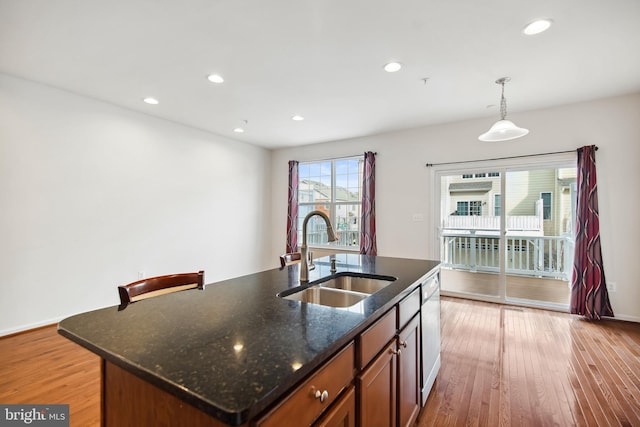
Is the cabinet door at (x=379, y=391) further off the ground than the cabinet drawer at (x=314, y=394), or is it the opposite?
the cabinet drawer at (x=314, y=394)

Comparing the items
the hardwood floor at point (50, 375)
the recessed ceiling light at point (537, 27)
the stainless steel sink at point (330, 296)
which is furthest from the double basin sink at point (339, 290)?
the recessed ceiling light at point (537, 27)

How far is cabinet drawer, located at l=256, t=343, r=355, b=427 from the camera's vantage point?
2.17ft

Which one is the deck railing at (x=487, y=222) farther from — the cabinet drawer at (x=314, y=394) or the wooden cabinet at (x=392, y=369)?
the cabinet drawer at (x=314, y=394)

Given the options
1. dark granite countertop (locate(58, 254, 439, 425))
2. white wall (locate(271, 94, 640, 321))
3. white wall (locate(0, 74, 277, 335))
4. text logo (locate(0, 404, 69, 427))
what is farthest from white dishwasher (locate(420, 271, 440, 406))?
white wall (locate(0, 74, 277, 335))

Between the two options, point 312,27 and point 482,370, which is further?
point 482,370

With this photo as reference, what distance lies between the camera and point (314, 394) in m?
0.78

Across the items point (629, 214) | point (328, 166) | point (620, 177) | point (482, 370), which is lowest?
point (482, 370)

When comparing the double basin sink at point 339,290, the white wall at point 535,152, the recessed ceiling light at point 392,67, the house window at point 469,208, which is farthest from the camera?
the house window at point 469,208

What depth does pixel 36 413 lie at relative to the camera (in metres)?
1.72

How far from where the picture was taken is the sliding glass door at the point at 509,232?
4000 millimetres

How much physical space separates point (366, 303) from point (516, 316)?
3296 mm

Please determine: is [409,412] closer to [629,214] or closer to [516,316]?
[516,316]

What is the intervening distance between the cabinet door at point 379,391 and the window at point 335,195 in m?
3.91

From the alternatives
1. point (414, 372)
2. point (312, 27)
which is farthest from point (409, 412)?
point (312, 27)
